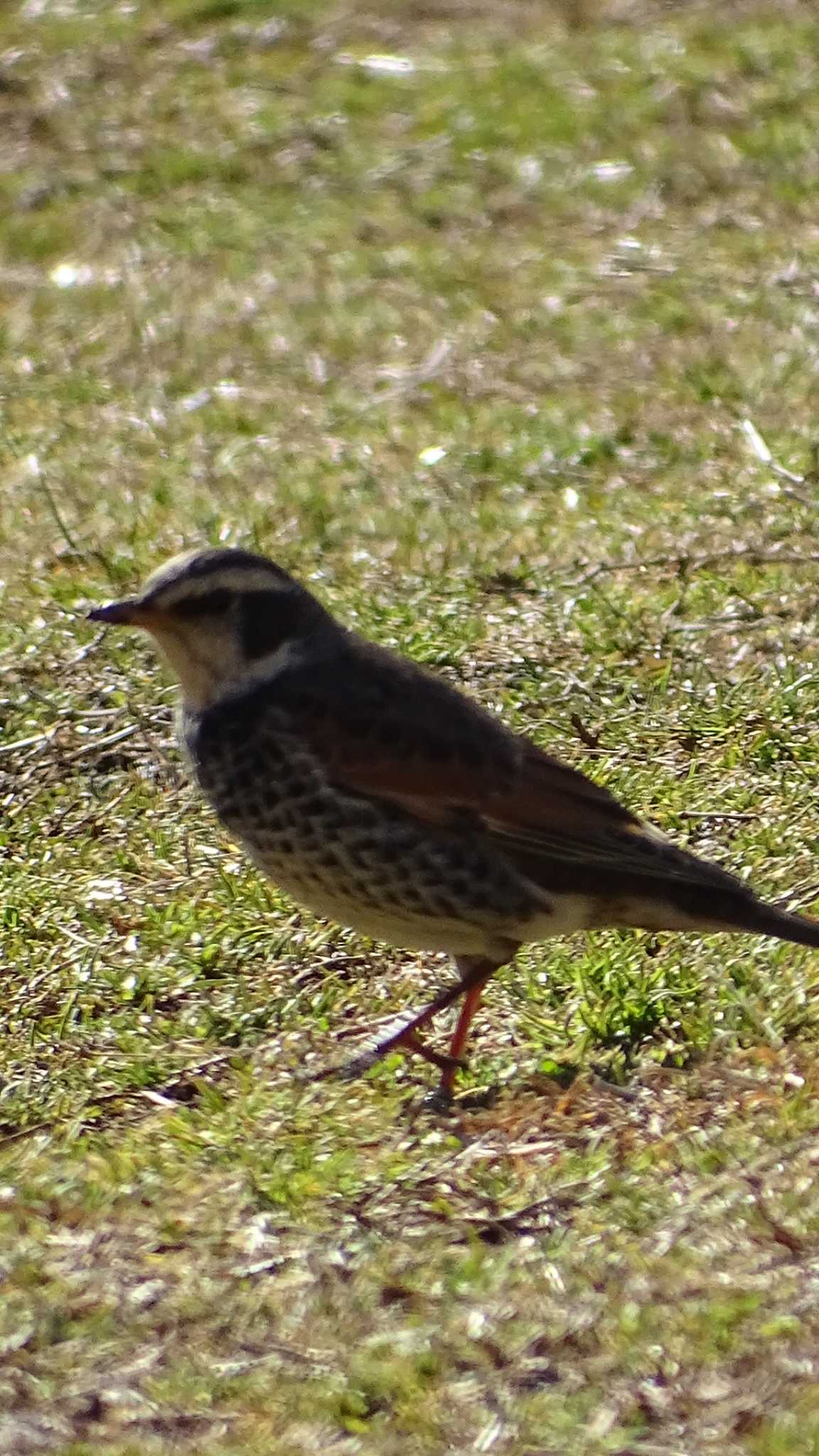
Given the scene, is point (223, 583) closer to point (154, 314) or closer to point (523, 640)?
point (523, 640)

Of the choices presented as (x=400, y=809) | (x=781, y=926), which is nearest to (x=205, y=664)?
(x=400, y=809)

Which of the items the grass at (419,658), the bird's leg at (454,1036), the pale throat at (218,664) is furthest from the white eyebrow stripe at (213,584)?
the bird's leg at (454,1036)

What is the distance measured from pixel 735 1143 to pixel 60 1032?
1643mm

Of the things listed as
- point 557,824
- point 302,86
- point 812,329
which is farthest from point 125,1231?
point 302,86

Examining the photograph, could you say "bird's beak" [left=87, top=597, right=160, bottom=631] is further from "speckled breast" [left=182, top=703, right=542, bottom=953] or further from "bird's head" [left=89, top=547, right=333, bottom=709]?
"speckled breast" [left=182, top=703, right=542, bottom=953]

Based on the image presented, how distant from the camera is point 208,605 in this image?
Answer: 555 cm

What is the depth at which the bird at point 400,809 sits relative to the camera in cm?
524

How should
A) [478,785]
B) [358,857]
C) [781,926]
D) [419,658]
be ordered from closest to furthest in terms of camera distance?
[781,926] → [358,857] → [478,785] → [419,658]

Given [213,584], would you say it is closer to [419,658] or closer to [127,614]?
[127,614]

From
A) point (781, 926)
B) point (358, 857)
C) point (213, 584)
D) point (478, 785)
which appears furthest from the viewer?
point (213, 584)

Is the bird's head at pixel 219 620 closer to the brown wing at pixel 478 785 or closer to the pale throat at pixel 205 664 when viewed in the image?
the pale throat at pixel 205 664

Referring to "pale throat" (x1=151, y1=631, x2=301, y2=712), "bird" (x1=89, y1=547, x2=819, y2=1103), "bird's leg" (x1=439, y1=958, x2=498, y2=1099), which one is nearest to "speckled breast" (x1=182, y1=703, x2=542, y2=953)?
"bird" (x1=89, y1=547, x2=819, y2=1103)

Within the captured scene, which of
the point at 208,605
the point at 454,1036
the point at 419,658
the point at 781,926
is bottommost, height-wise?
the point at 419,658

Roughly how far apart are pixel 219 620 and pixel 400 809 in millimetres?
648
